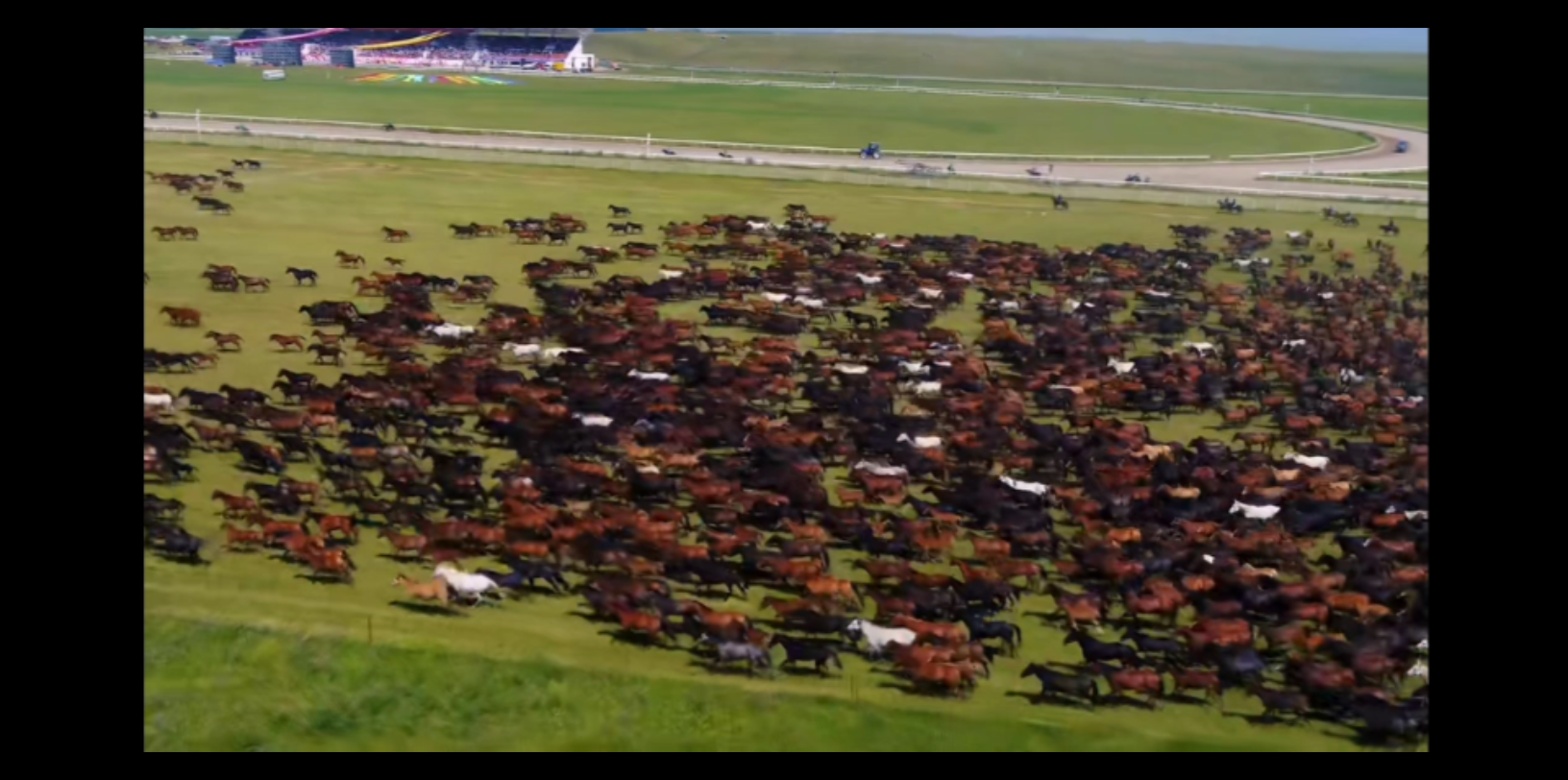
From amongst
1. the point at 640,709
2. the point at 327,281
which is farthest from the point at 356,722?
the point at 327,281

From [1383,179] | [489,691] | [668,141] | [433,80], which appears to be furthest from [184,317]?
[433,80]

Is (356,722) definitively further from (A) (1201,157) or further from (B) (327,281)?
(A) (1201,157)

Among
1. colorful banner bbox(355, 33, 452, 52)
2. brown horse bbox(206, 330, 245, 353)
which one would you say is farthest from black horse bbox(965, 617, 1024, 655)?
colorful banner bbox(355, 33, 452, 52)

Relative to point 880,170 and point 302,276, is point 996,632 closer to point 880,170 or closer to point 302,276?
point 302,276

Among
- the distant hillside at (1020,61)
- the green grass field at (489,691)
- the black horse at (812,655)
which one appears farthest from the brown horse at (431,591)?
the distant hillside at (1020,61)

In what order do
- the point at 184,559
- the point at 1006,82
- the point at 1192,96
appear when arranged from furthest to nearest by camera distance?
the point at 1006,82 < the point at 1192,96 < the point at 184,559

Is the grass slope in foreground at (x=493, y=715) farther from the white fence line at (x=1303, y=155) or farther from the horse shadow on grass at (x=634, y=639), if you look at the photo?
the white fence line at (x=1303, y=155)

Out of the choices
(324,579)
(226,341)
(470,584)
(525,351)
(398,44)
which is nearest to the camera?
(470,584)
